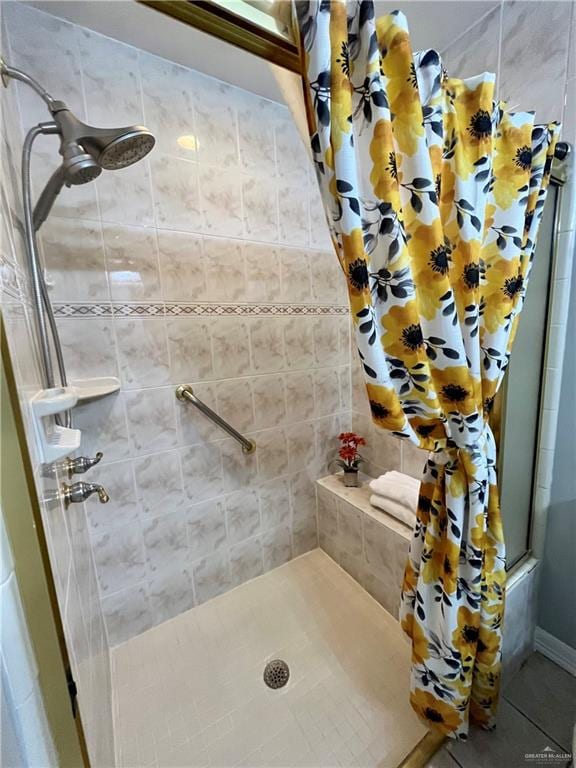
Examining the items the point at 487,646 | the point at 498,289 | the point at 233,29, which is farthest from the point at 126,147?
the point at 487,646

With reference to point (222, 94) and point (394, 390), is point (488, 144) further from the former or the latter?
point (222, 94)

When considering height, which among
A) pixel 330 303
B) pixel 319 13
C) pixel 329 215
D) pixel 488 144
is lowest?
pixel 330 303

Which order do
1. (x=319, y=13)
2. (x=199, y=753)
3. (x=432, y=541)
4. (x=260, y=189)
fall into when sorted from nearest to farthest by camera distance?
(x=319, y=13) → (x=432, y=541) → (x=199, y=753) → (x=260, y=189)

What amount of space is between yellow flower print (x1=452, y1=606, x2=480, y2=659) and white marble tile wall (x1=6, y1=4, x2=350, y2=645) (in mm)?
958

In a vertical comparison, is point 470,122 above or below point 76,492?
above

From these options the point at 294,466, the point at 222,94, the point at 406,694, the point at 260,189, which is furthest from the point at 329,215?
the point at 406,694

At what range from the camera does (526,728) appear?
0.97m

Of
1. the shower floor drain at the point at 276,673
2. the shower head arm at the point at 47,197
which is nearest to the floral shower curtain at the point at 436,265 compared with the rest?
the shower floor drain at the point at 276,673

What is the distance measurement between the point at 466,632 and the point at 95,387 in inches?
54.3

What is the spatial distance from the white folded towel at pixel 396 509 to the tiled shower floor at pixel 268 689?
1.50 feet

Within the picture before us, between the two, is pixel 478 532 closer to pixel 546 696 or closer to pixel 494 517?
pixel 494 517

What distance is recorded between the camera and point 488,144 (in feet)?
2.17

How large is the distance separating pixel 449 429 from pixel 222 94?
1.55m

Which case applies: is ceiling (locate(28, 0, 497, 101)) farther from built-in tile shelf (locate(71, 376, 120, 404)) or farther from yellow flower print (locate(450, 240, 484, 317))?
built-in tile shelf (locate(71, 376, 120, 404))
